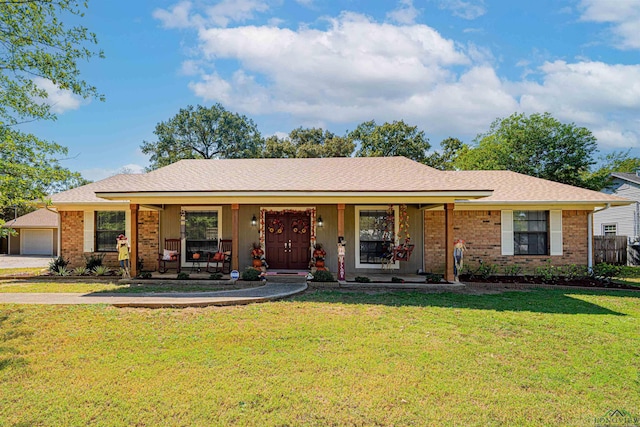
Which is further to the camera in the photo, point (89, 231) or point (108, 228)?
point (108, 228)

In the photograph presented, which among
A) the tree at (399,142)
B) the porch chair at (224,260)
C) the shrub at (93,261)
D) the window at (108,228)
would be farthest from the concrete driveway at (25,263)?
the tree at (399,142)

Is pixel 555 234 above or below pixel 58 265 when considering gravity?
above

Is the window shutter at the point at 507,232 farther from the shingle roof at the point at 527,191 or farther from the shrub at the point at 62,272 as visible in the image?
the shrub at the point at 62,272

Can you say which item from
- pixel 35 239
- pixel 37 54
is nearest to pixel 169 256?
pixel 37 54

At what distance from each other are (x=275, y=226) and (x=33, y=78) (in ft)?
23.1

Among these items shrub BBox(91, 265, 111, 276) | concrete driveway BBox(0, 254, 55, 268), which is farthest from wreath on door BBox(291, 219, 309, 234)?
concrete driveway BBox(0, 254, 55, 268)

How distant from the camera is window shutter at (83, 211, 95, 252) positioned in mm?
11789

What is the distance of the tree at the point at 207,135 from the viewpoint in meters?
30.8

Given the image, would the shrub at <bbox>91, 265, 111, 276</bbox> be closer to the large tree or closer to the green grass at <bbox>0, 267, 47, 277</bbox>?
the green grass at <bbox>0, 267, 47, 277</bbox>

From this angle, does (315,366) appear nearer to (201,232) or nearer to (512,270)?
(201,232)

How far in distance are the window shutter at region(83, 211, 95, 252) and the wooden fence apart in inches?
779

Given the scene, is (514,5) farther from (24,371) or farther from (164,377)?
(24,371)

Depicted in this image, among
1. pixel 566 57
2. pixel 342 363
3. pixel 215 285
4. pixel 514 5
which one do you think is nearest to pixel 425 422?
pixel 342 363

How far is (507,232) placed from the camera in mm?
11250
